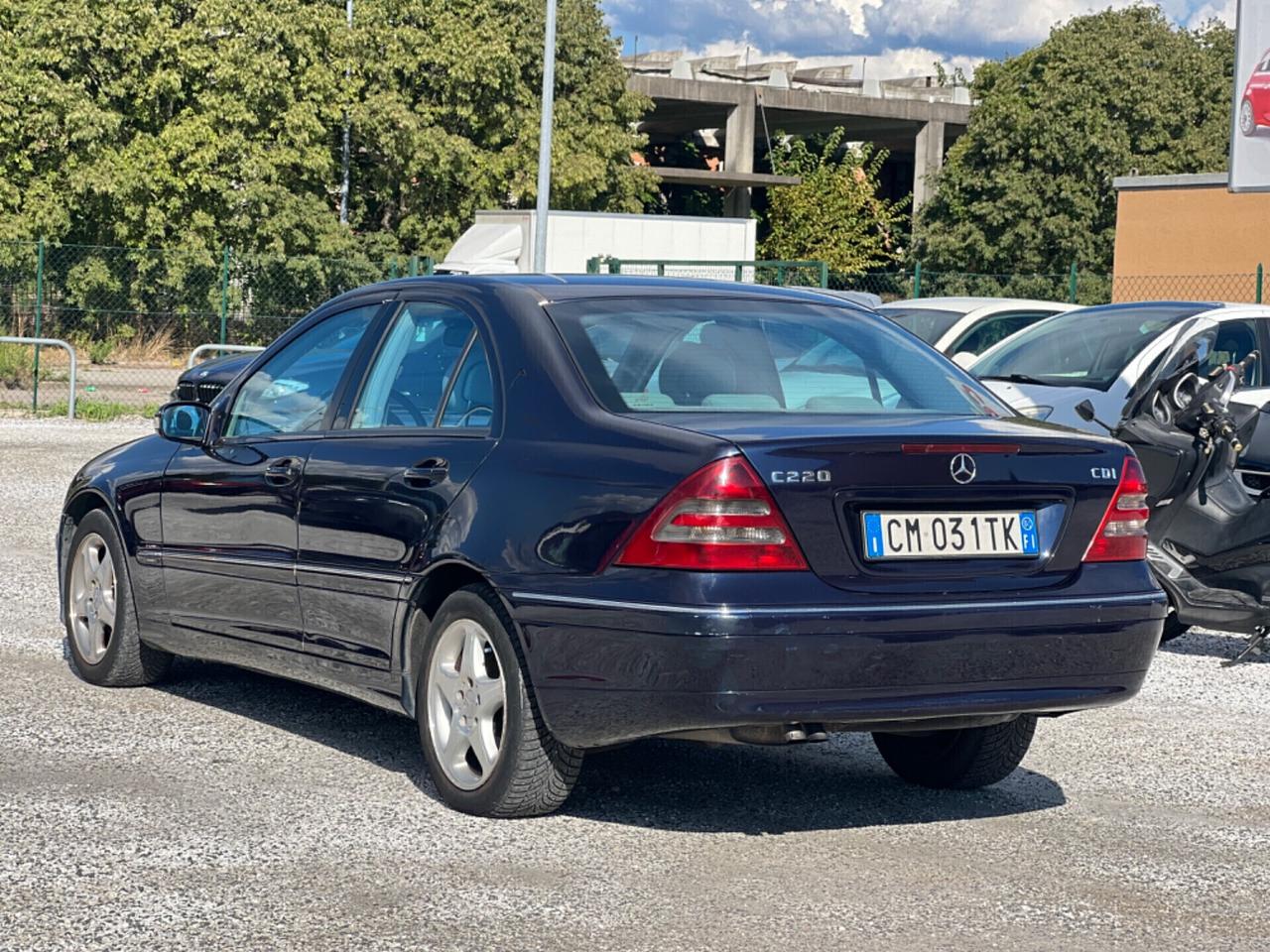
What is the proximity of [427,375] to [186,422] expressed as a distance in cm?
131

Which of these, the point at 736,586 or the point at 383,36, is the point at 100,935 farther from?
the point at 383,36

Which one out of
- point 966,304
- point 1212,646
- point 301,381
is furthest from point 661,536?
point 966,304

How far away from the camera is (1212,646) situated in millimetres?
9641

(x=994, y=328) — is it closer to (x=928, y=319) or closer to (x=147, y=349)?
(x=928, y=319)

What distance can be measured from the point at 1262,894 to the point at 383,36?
41837 millimetres

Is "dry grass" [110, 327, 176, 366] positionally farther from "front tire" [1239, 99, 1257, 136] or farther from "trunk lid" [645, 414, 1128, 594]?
"trunk lid" [645, 414, 1128, 594]

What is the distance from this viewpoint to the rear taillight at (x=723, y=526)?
4.86 metres

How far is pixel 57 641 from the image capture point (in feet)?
27.4

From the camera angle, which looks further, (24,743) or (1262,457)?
(1262,457)

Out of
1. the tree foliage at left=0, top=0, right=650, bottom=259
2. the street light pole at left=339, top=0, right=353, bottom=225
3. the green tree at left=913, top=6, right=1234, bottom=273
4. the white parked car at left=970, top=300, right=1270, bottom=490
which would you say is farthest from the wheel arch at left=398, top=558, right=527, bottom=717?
the green tree at left=913, top=6, right=1234, bottom=273

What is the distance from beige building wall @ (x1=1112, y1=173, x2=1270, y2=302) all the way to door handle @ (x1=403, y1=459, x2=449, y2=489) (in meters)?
29.8

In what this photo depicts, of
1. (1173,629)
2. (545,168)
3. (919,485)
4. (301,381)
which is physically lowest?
(1173,629)

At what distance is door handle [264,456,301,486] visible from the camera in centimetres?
618

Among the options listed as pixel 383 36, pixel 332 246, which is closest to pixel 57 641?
pixel 332 246
